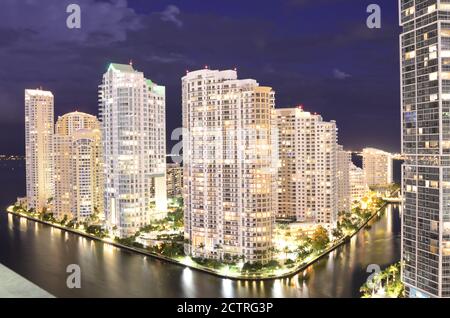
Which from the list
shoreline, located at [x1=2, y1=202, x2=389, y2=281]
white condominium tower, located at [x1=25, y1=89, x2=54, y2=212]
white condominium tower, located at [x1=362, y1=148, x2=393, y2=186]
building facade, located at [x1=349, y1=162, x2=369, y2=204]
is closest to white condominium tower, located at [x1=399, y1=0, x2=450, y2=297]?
shoreline, located at [x1=2, y1=202, x2=389, y2=281]

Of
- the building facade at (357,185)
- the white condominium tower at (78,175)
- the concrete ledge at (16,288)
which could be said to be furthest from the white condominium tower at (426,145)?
the building facade at (357,185)

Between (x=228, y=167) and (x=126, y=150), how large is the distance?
559cm

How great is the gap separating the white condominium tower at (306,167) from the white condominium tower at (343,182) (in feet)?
10.8

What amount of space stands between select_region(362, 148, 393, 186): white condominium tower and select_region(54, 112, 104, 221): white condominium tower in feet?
58.9

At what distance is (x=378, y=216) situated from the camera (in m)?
22.1

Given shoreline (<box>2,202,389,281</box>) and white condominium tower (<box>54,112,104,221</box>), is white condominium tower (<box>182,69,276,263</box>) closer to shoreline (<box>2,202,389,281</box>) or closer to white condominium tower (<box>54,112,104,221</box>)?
shoreline (<box>2,202,389,281</box>)

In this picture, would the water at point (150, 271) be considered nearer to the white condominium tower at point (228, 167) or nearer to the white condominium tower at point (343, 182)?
the white condominium tower at point (228, 167)

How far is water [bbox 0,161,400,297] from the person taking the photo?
10.8m

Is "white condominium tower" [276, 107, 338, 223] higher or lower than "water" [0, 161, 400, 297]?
higher

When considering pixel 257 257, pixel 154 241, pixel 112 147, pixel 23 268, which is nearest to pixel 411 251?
pixel 257 257

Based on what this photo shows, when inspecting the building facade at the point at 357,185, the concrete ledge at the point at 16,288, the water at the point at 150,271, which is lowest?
the water at the point at 150,271

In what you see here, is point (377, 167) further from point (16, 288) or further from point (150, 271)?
point (16, 288)

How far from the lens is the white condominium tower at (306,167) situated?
17.1m
